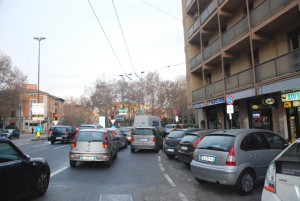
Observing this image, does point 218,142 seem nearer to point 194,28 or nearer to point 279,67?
point 279,67

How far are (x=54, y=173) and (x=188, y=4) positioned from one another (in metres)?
25.6

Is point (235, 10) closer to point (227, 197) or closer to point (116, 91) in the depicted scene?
point (227, 197)

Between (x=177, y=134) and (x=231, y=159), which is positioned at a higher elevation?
(x=177, y=134)

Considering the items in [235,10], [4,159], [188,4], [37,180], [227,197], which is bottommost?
[227,197]

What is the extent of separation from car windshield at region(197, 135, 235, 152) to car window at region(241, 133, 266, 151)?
1.14 ft

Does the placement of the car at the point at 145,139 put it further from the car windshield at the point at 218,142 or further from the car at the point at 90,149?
the car windshield at the point at 218,142

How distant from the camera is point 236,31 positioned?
766 inches

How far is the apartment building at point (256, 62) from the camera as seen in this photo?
1484 centimetres

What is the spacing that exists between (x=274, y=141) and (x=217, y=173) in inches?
90.0

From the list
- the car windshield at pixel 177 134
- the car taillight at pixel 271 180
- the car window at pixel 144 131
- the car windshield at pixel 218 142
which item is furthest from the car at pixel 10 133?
the car taillight at pixel 271 180

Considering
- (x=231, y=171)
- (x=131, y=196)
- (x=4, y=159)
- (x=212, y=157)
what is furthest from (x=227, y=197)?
(x=4, y=159)

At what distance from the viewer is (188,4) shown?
30844 mm

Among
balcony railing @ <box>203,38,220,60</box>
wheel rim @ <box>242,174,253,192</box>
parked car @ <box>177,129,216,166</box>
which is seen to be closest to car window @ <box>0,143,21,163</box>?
wheel rim @ <box>242,174,253,192</box>

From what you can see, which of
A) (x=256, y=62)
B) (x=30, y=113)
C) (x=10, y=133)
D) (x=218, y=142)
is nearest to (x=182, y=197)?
(x=218, y=142)
